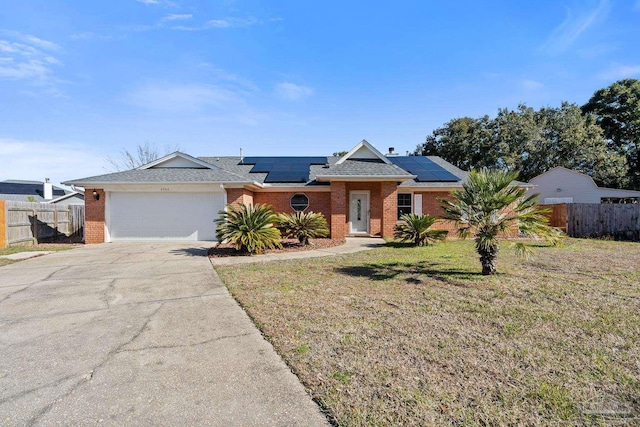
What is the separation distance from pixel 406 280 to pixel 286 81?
11504 mm

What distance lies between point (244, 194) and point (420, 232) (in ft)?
25.8

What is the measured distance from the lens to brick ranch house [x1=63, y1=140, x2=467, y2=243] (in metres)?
13.7

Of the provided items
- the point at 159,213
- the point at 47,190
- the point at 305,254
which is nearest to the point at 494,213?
the point at 305,254

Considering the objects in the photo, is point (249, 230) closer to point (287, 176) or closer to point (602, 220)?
point (287, 176)

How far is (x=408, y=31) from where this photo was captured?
11242mm

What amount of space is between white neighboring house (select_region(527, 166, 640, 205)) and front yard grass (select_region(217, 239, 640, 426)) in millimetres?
20628

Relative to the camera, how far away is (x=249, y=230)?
34.7ft

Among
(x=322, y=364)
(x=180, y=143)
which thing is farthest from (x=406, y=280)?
(x=180, y=143)

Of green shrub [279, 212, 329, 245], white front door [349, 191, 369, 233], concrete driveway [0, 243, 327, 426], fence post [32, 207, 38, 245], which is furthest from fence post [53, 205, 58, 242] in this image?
white front door [349, 191, 369, 233]

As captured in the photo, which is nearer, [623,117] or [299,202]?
[299,202]

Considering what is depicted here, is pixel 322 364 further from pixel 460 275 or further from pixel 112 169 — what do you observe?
pixel 112 169

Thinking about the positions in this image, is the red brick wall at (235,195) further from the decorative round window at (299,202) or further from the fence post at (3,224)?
the fence post at (3,224)

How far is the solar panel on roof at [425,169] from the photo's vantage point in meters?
16.3

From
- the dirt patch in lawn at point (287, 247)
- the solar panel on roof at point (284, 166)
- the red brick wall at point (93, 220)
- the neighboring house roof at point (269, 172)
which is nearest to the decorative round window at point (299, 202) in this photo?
the neighboring house roof at point (269, 172)
